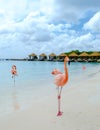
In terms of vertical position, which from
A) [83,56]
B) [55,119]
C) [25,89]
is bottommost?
[25,89]

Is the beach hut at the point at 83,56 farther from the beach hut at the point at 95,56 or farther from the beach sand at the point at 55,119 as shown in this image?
the beach sand at the point at 55,119

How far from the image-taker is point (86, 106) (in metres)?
7.85

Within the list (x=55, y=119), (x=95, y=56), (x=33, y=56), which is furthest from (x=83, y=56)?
(x=55, y=119)

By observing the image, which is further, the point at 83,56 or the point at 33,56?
the point at 33,56

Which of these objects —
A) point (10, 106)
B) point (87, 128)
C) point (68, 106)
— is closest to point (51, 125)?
point (87, 128)

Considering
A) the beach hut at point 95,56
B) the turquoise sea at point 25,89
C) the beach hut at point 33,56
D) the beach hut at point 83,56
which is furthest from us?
the beach hut at point 33,56

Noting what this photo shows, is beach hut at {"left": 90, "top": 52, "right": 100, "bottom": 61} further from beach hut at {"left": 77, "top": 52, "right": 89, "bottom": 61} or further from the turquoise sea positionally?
the turquoise sea

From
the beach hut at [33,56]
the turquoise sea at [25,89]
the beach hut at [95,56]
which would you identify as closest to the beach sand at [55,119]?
the turquoise sea at [25,89]

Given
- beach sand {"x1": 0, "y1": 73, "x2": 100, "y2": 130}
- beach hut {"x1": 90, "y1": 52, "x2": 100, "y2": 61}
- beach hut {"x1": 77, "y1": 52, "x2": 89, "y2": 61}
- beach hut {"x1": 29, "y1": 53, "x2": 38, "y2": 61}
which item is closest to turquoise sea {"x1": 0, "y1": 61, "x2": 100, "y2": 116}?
beach sand {"x1": 0, "y1": 73, "x2": 100, "y2": 130}

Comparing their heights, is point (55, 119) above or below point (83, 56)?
above

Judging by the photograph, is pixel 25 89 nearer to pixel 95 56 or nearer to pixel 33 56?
pixel 95 56

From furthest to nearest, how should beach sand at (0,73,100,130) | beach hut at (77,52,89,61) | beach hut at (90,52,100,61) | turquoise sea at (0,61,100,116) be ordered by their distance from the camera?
1. beach hut at (77,52,89,61)
2. beach hut at (90,52,100,61)
3. turquoise sea at (0,61,100,116)
4. beach sand at (0,73,100,130)

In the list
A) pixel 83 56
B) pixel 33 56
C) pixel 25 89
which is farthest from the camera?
pixel 33 56

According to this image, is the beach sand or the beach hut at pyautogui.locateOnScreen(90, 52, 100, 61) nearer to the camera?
the beach sand
